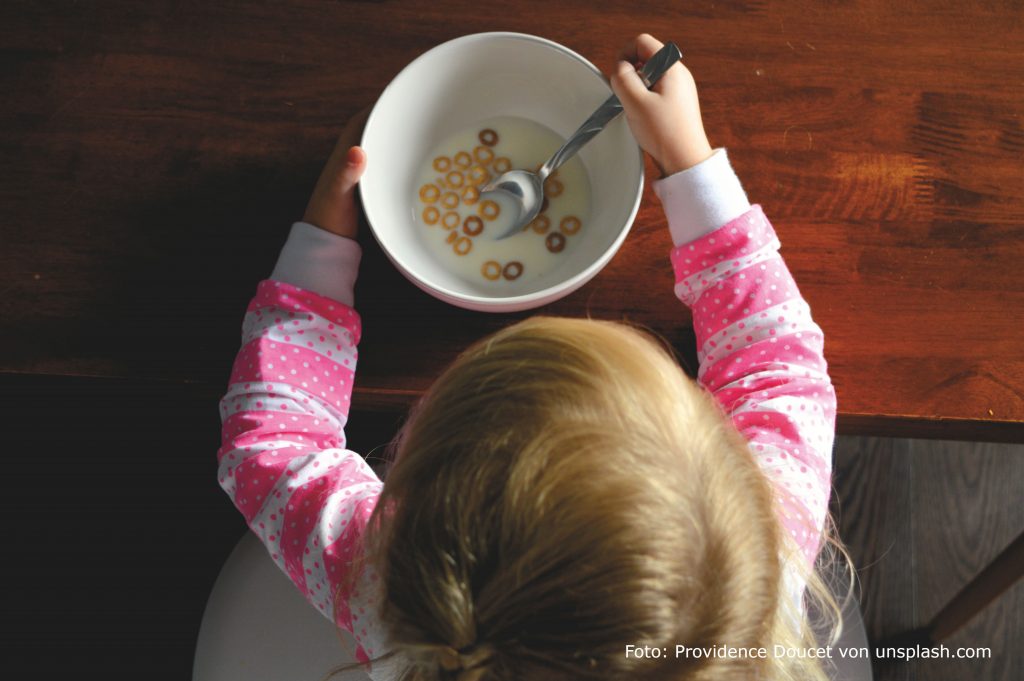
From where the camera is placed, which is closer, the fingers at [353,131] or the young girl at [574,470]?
the young girl at [574,470]

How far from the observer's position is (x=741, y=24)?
726 mm

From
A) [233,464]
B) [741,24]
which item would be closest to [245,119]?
[233,464]

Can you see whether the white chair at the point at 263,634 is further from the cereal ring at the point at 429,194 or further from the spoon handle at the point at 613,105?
the spoon handle at the point at 613,105

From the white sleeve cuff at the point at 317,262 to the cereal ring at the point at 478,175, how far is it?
12cm

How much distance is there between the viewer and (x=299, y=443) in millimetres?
675

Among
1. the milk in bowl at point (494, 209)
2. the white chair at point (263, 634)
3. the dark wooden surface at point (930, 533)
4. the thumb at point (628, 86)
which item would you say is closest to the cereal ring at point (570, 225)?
the milk in bowl at point (494, 209)

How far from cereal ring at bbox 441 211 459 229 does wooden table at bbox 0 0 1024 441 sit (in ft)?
0.22

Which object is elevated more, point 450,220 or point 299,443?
point 450,220

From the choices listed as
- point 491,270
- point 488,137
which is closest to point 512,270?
point 491,270

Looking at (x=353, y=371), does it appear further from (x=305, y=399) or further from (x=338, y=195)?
(x=338, y=195)

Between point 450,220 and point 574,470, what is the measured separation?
0.32 metres

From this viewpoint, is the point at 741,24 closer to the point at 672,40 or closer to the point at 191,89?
the point at 672,40

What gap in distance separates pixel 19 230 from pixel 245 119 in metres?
0.22

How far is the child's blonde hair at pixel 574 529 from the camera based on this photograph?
457 millimetres
